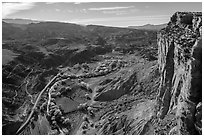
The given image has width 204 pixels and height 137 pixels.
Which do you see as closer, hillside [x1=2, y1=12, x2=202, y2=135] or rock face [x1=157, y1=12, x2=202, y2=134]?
rock face [x1=157, y1=12, x2=202, y2=134]

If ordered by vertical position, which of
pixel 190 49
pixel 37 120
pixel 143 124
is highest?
pixel 190 49

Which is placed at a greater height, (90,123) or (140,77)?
(140,77)

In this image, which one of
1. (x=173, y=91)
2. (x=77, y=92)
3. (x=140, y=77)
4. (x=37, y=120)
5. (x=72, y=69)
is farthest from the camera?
(x=72, y=69)

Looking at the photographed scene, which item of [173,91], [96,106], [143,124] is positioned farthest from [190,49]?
[96,106]

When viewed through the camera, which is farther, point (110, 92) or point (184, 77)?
point (110, 92)

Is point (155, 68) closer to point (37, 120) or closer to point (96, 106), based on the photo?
point (96, 106)

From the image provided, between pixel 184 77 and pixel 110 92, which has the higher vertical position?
pixel 184 77

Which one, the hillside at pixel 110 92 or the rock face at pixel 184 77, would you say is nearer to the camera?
the rock face at pixel 184 77

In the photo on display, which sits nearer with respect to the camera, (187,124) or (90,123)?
(187,124)
